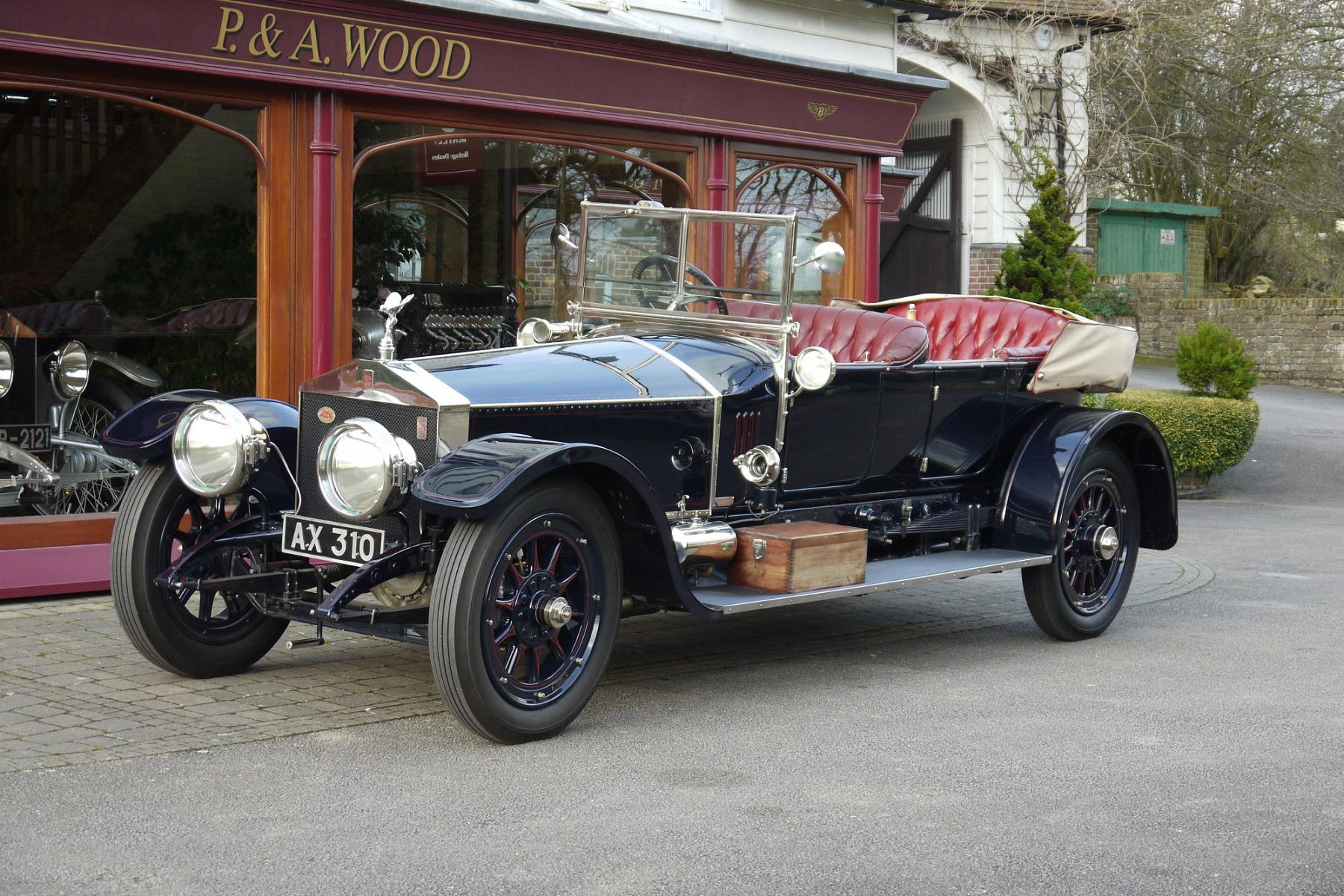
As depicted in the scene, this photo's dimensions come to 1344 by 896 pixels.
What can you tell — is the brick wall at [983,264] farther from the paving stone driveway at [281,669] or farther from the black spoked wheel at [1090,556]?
the black spoked wheel at [1090,556]

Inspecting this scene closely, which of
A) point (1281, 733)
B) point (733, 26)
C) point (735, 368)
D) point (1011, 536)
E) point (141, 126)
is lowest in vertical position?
point (1281, 733)

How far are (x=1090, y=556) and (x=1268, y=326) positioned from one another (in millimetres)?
14623

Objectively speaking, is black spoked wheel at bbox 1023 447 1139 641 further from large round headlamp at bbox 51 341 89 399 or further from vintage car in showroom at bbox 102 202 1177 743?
large round headlamp at bbox 51 341 89 399

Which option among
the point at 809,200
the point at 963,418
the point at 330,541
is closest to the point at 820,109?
the point at 809,200

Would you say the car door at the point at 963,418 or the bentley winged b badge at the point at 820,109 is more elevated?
the bentley winged b badge at the point at 820,109

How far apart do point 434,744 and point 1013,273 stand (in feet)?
32.3

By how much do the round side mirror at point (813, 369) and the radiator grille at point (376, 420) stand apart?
1.48 m

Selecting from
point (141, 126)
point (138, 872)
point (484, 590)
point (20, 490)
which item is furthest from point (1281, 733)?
point (141, 126)

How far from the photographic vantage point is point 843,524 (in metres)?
5.78

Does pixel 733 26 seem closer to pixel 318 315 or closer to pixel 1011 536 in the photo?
pixel 318 315

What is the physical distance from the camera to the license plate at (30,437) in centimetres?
749

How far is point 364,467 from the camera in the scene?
447cm

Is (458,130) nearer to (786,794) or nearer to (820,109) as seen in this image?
(820,109)

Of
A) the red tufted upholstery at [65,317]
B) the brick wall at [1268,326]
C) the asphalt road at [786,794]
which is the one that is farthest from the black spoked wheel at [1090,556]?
the brick wall at [1268,326]
